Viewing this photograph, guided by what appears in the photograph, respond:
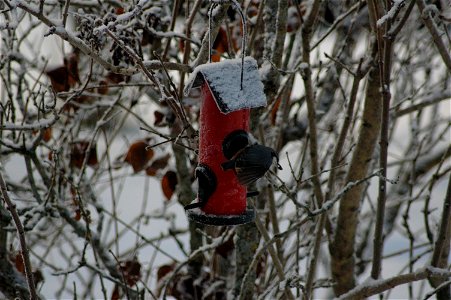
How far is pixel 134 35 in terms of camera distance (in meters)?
2.65

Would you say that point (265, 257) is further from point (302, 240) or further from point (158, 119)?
point (158, 119)

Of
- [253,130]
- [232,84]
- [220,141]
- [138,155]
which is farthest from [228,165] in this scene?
[138,155]

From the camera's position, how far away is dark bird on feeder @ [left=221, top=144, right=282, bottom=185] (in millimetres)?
2053

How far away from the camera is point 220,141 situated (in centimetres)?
228

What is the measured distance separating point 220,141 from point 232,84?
0.91 feet

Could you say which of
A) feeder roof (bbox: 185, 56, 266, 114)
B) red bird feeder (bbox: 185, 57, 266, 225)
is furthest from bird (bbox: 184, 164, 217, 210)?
feeder roof (bbox: 185, 56, 266, 114)

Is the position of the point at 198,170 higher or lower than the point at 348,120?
lower

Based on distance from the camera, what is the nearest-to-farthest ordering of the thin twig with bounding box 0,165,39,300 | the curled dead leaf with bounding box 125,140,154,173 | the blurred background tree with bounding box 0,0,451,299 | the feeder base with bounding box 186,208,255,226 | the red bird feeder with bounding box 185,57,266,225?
the thin twig with bounding box 0,165,39,300
the red bird feeder with bounding box 185,57,266,225
the feeder base with bounding box 186,208,255,226
the blurred background tree with bounding box 0,0,451,299
the curled dead leaf with bounding box 125,140,154,173

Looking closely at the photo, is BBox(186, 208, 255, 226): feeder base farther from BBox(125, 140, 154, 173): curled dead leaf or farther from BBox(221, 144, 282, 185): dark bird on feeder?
BBox(125, 140, 154, 173): curled dead leaf

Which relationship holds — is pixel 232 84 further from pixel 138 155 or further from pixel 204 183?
pixel 138 155

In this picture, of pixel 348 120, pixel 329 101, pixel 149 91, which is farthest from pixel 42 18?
pixel 329 101

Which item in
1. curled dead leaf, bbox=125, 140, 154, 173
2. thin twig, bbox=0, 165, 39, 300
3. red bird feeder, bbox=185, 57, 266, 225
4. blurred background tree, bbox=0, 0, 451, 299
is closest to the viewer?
thin twig, bbox=0, 165, 39, 300

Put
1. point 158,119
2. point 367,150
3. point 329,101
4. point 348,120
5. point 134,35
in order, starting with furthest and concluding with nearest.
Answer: point 329,101
point 158,119
point 367,150
point 348,120
point 134,35

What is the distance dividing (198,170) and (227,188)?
138 mm
